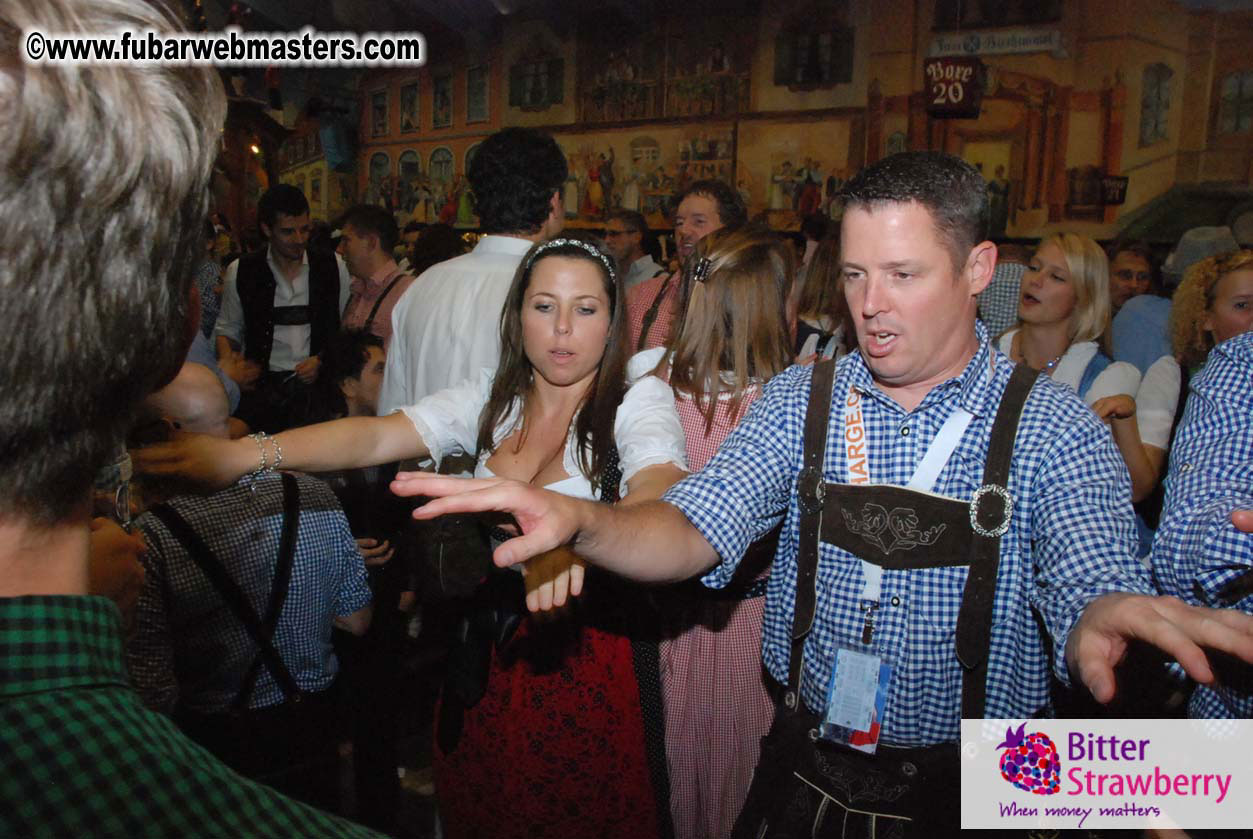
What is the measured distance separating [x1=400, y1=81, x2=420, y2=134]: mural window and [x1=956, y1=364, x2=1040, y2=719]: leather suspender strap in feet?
60.4

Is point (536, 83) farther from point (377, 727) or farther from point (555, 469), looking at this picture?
point (555, 469)

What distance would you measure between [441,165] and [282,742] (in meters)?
17.2

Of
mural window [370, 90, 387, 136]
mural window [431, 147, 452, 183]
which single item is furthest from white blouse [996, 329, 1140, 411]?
mural window [370, 90, 387, 136]

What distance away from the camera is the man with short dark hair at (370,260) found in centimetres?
511

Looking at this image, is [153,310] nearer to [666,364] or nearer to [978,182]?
[978,182]

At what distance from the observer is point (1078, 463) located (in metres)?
1.58

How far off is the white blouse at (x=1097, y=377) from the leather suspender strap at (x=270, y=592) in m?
2.77

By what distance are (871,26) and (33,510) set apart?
15239 mm

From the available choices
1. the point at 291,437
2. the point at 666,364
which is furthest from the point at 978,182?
the point at 291,437

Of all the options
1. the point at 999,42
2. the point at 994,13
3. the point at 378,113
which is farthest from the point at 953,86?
the point at 378,113

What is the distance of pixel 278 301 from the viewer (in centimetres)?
507

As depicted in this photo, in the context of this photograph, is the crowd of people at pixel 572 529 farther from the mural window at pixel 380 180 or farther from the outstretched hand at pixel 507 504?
the mural window at pixel 380 180

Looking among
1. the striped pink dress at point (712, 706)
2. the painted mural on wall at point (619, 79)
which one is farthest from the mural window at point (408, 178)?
the striped pink dress at point (712, 706)

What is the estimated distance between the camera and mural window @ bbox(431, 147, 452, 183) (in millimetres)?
17828
